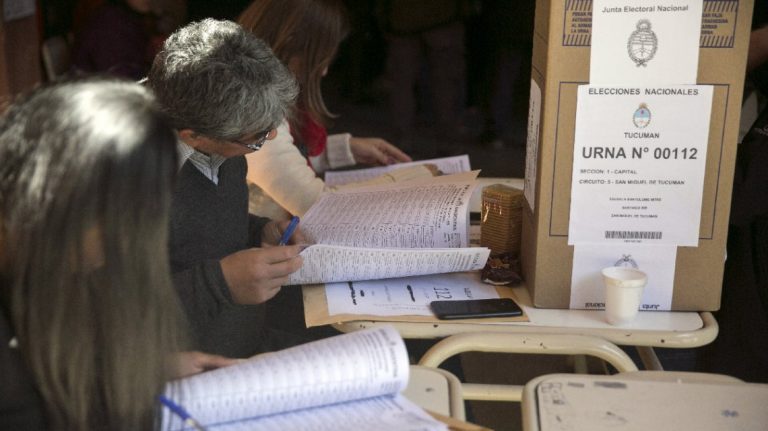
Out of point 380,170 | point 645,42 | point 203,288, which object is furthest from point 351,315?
point 380,170

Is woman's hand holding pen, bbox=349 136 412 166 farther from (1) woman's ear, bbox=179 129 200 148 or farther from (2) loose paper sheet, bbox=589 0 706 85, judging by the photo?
(2) loose paper sheet, bbox=589 0 706 85

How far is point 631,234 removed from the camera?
1.41 metres

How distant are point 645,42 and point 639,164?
0.59ft

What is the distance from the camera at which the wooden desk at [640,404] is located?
1.08 m

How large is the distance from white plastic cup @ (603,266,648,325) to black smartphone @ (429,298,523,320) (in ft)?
0.45

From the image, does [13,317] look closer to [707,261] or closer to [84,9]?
[707,261]

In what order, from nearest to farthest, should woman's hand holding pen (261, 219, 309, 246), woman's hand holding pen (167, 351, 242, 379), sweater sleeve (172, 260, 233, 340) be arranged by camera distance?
woman's hand holding pen (167, 351, 242, 379) → sweater sleeve (172, 260, 233, 340) → woman's hand holding pen (261, 219, 309, 246)

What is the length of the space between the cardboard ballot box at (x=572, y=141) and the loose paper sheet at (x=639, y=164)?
15mm

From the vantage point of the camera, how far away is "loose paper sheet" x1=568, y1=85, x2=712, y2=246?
1346 mm

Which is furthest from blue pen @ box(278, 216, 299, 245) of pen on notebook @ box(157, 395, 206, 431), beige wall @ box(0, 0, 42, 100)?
beige wall @ box(0, 0, 42, 100)

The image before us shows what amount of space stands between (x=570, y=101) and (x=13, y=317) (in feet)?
2.79

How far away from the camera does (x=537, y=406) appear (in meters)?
1.12

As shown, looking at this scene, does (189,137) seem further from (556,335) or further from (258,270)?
(556,335)

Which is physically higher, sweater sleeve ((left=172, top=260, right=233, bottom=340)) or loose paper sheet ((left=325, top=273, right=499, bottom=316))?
sweater sleeve ((left=172, top=260, right=233, bottom=340))
